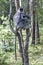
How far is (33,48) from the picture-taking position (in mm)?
7422

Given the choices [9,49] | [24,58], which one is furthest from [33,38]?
[24,58]

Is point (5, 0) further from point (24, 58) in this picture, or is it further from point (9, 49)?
point (24, 58)

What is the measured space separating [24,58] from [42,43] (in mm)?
4499

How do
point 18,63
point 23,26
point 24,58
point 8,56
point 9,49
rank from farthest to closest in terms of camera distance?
point 9,49 → point 8,56 → point 18,63 → point 24,58 → point 23,26

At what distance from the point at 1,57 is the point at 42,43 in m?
3.08

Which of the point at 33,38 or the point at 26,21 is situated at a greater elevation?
the point at 26,21

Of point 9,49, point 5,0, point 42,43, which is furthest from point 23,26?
point 5,0

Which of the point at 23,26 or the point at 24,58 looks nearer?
the point at 23,26

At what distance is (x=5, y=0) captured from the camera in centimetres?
995

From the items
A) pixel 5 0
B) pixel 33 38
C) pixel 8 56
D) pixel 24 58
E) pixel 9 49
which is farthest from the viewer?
pixel 5 0

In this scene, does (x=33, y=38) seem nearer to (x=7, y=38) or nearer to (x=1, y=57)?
(x=7, y=38)

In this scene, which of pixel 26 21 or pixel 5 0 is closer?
pixel 26 21

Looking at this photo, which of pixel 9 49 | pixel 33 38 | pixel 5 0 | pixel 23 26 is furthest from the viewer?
pixel 5 0

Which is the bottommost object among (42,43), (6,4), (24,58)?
(42,43)
